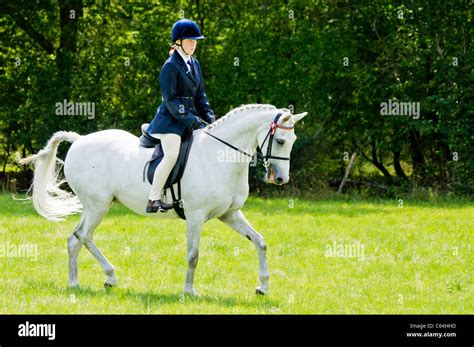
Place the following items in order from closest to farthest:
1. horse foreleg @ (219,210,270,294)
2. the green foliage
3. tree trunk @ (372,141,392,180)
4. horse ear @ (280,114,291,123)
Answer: horse ear @ (280,114,291,123), horse foreleg @ (219,210,270,294), the green foliage, tree trunk @ (372,141,392,180)

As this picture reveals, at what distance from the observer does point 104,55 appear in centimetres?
2286

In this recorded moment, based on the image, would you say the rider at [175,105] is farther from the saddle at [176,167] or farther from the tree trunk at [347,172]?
the tree trunk at [347,172]

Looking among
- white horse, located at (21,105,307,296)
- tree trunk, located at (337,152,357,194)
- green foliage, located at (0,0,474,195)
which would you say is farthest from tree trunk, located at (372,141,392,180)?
white horse, located at (21,105,307,296)

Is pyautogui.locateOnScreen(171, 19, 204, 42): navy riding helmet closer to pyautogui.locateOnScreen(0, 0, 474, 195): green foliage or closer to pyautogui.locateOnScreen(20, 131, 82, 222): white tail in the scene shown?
pyautogui.locateOnScreen(20, 131, 82, 222): white tail

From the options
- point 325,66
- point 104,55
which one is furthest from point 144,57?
point 325,66

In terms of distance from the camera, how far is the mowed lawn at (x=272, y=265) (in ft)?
29.3

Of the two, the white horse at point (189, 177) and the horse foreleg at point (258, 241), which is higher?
the white horse at point (189, 177)

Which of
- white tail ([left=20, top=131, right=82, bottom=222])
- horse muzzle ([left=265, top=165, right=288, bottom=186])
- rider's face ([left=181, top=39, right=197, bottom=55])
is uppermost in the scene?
rider's face ([left=181, top=39, right=197, bottom=55])

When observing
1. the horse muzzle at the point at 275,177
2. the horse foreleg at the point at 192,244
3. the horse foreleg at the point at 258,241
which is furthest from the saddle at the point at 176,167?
the horse muzzle at the point at 275,177

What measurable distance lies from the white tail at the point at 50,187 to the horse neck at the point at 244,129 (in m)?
2.17

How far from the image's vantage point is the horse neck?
926cm

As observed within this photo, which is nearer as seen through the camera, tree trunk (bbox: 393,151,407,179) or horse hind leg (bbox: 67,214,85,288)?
horse hind leg (bbox: 67,214,85,288)

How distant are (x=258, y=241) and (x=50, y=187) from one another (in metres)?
2.82

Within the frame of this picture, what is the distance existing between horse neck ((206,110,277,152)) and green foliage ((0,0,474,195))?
1119 centimetres
